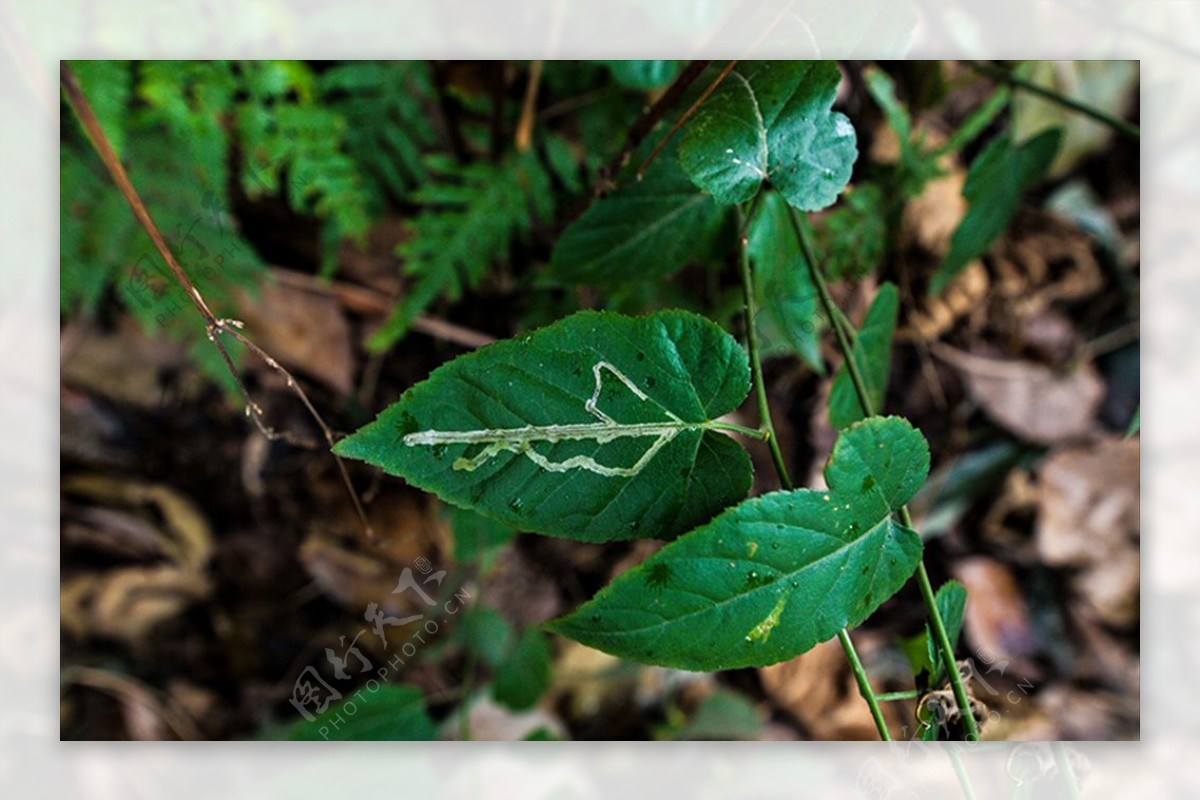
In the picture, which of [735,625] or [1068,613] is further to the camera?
[1068,613]

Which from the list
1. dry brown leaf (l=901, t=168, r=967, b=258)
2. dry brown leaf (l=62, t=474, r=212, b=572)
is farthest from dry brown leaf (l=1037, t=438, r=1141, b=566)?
dry brown leaf (l=62, t=474, r=212, b=572)

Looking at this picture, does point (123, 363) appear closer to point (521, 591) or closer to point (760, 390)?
point (521, 591)

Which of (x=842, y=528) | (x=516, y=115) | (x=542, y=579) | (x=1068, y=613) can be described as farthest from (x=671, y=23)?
(x=1068, y=613)

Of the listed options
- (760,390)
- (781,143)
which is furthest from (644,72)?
(760,390)

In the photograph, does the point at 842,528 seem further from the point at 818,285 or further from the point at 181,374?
the point at 181,374

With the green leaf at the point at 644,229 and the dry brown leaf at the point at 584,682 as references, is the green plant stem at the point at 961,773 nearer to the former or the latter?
the green leaf at the point at 644,229

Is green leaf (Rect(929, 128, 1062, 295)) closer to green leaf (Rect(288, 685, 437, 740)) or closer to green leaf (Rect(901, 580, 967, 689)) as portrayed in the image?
green leaf (Rect(901, 580, 967, 689))
